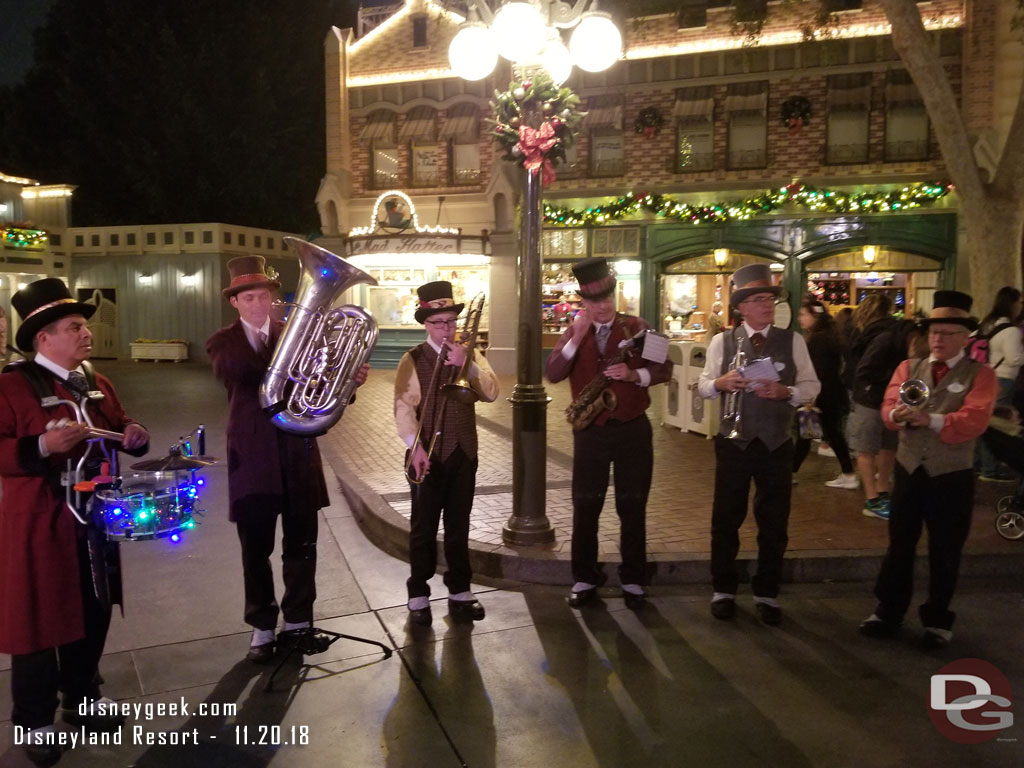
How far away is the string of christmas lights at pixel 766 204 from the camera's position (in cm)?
1620

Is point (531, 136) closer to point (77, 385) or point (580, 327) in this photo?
point (580, 327)

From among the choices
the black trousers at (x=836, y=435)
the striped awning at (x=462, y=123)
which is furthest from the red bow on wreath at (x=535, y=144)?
the striped awning at (x=462, y=123)

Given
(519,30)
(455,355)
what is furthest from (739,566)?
(519,30)

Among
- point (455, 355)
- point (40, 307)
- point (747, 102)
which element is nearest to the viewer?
point (40, 307)

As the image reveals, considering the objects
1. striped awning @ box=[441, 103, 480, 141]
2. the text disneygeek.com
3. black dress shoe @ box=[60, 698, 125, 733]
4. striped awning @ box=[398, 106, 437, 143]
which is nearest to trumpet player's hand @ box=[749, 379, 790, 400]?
the text disneygeek.com

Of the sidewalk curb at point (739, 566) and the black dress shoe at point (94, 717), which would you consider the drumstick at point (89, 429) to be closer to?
the black dress shoe at point (94, 717)

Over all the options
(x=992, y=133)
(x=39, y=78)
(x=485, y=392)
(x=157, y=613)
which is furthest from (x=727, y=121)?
(x=39, y=78)

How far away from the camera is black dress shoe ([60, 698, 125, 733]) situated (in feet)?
12.3

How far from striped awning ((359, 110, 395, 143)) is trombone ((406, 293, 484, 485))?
1731 centimetres

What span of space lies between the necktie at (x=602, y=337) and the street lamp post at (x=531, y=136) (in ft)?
2.62

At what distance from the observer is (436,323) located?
15.6ft

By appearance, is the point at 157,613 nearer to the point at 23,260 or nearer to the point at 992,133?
the point at 992,133

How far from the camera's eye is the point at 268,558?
4.45 m

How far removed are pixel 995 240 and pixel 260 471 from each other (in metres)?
7.81
